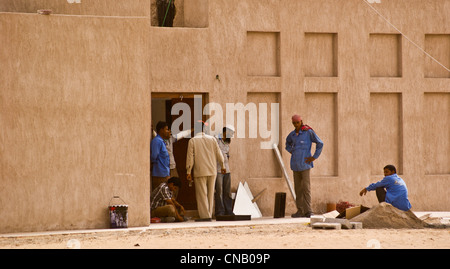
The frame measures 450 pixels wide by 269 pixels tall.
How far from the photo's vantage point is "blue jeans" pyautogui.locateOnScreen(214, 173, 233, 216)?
17750 mm

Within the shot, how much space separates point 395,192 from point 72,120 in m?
5.49

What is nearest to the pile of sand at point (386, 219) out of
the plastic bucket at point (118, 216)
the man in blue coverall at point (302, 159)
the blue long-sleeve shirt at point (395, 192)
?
the blue long-sleeve shirt at point (395, 192)

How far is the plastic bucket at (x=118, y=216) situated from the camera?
1528 centimetres

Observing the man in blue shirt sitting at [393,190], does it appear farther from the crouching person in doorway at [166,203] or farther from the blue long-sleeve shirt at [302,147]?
the crouching person in doorway at [166,203]

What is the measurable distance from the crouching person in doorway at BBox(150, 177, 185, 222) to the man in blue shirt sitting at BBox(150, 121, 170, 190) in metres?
0.39

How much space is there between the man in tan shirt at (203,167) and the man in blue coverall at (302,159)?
1.54 meters

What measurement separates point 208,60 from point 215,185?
2388 mm

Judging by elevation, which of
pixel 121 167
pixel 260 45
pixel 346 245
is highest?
pixel 260 45

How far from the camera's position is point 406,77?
63.8 ft

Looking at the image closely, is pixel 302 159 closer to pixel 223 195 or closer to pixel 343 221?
pixel 223 195
